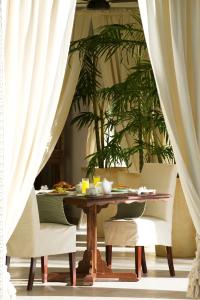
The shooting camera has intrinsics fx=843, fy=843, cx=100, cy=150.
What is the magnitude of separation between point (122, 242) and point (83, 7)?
5.50 meters

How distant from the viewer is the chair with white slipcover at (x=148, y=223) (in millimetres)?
7953

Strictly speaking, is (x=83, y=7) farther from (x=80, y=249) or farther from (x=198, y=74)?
(x=198, y=74)

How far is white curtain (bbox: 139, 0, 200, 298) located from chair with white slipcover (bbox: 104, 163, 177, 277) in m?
1.57

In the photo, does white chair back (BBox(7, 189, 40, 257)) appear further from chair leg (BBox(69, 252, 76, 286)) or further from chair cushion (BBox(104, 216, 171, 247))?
chair cushion (BBox(104, 216, 171, 247))

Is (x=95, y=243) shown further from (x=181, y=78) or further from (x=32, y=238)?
(x=181, y=78)

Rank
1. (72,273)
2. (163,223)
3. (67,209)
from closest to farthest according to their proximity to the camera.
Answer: (72,273), (163,223), (67,209)

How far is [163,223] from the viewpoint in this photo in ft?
26.9

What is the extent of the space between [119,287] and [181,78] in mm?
2227

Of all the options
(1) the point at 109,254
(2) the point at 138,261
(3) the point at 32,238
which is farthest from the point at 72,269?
(1) the point at 109,254

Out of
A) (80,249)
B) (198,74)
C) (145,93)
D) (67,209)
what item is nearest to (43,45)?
(198,74)

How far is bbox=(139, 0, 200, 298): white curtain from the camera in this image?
6199 mm

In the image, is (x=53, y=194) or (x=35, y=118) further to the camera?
(x=53, y=194)

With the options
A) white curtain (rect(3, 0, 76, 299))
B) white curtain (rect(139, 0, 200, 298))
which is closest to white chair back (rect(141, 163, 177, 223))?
white curtain (rect(139, 0, 200, 298))

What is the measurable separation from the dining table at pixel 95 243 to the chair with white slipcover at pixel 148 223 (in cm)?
23
